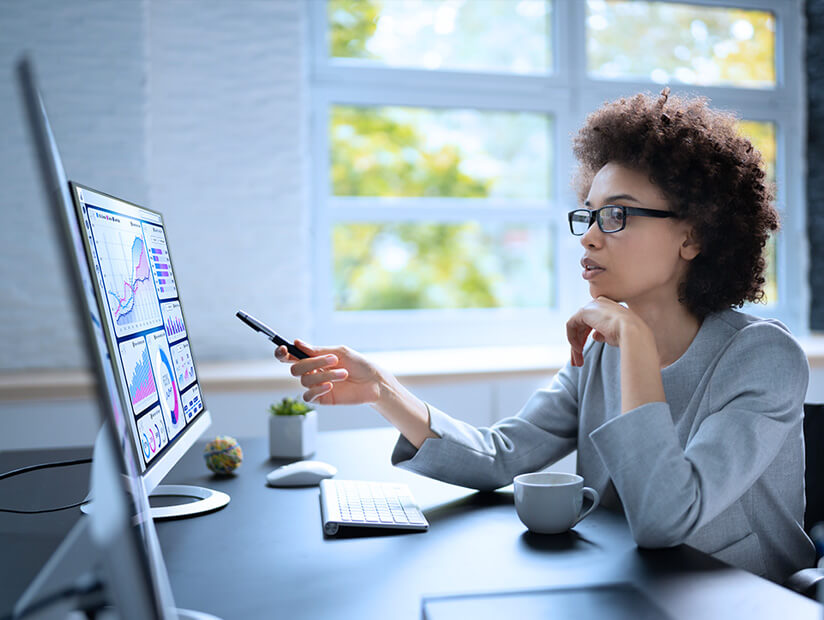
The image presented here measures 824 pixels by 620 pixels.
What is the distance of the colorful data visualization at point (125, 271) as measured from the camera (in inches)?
33.8

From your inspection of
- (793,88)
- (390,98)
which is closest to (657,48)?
(793,88)

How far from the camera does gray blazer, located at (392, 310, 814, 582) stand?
3.22ft

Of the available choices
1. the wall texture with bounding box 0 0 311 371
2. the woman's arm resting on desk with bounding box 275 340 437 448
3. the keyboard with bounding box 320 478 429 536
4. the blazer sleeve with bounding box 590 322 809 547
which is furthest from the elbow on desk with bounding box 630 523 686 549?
the wall texture with bounding box 0 0 311 371

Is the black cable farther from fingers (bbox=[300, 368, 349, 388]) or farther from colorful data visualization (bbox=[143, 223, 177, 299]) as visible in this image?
fingers (bbox=[300, 368, 349, 388])

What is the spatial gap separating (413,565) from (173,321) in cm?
A: 56

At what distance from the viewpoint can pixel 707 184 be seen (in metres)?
1.29

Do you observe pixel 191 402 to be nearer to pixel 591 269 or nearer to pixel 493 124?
pixel 591 269

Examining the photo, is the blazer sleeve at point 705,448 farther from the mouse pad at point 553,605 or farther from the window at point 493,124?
the window at point 493,124

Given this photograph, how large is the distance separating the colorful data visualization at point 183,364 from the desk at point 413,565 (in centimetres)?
21

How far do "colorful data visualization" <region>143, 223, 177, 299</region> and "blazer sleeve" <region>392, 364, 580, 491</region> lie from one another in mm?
465

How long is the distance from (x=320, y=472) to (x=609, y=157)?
767 mm

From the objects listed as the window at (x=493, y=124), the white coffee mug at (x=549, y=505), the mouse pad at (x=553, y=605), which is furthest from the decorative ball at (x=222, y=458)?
the window at (x=493, y=124)

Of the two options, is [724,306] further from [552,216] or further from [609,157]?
[552,216]

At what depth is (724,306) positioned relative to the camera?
129cm
